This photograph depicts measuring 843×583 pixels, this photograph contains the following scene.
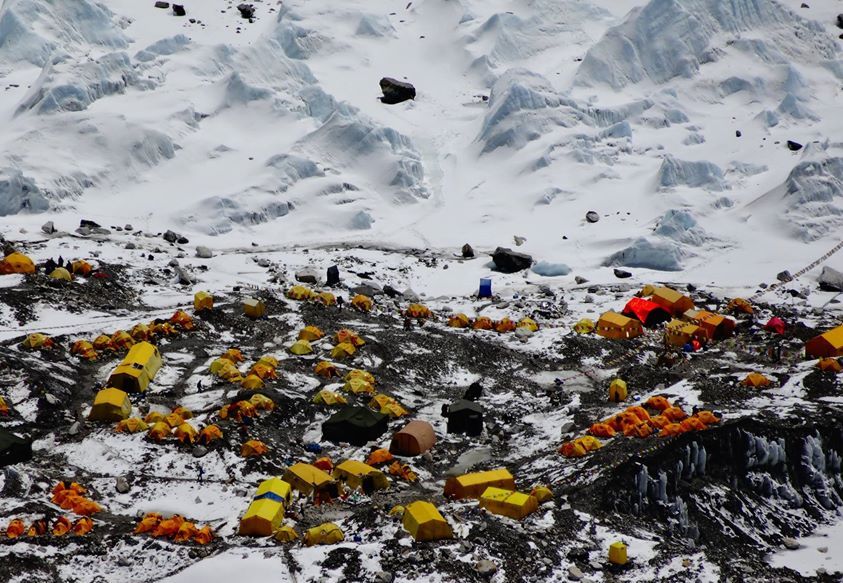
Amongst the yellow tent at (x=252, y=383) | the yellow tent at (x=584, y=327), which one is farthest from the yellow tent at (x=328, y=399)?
the yellow tent at (x=584, y=327)

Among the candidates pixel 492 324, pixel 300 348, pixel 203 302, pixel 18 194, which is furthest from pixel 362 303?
pixel 18 194

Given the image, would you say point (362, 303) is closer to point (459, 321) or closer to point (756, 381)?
point (459, 321)

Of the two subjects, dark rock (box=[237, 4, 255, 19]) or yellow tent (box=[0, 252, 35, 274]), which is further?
dark rock (box=[237, 4, 255, 19])

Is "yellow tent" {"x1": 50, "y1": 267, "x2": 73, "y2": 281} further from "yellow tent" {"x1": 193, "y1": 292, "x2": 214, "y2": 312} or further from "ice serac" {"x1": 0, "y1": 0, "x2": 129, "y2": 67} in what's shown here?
"ice serac" {"x1": 0, "y1": 0, "x2": 129, "y2": 67}

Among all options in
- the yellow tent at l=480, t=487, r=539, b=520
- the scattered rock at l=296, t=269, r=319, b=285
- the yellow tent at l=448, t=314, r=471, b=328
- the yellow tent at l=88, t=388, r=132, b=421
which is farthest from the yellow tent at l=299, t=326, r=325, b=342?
the yellow tent at l=480, t=487, r=539, b=520

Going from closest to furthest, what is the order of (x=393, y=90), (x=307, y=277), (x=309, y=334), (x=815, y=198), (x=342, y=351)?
(x=342, y=351)
(x=309, y=334)
(x=307, y=277)
(x=815, y=198)
(x=393, y=90)

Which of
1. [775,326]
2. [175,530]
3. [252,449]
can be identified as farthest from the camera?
[775,326]
